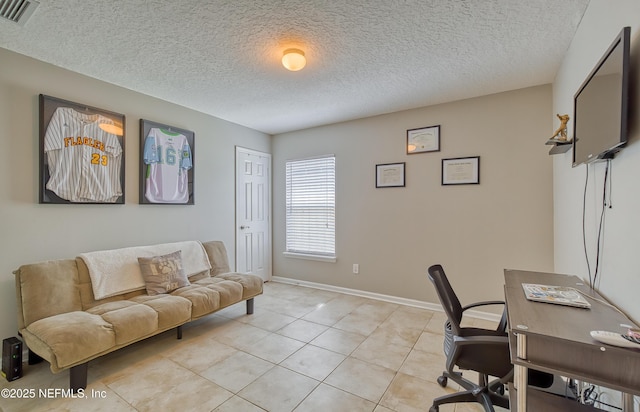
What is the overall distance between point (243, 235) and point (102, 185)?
2.04 metres

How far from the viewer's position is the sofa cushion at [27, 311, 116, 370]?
6.04ft

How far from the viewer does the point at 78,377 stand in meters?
1.95

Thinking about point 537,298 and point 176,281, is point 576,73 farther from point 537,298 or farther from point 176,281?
point 176,281

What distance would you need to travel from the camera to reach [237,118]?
411 centimetres

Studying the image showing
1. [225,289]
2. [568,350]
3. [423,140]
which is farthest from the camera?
[423,140]

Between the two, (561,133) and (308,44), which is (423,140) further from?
(308,44)

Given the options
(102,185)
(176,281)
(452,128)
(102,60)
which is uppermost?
(102,60)

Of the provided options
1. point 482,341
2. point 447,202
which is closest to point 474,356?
point 482,341

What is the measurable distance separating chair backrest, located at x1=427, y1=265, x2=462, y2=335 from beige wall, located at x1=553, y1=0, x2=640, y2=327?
0.73 metres

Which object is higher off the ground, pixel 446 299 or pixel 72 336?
pixel 446 299

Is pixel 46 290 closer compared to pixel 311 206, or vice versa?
pixel 46 290

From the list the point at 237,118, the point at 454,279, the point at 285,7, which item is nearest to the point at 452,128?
the point at 454,279

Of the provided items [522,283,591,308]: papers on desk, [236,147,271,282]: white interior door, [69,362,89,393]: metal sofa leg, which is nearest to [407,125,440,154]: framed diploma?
[522,283,591,308]: papers on desk

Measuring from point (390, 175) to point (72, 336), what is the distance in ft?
11.7
